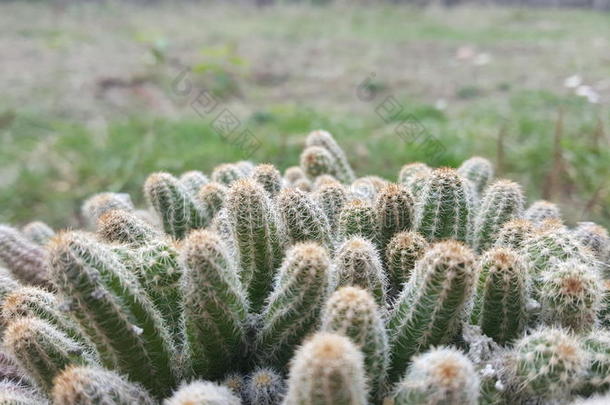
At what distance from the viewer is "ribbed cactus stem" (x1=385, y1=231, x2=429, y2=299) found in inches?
78.0

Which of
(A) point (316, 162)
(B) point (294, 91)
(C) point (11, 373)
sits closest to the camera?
(C) point (11, 373)

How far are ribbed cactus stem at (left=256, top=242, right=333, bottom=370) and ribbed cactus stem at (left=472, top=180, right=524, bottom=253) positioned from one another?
2.75 feet

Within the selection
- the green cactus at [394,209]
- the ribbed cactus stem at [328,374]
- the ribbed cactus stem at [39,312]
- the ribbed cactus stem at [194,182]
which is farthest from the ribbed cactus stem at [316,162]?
the ribbed cactus stem at [328,374]

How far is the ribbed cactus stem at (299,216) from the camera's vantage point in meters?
2.05

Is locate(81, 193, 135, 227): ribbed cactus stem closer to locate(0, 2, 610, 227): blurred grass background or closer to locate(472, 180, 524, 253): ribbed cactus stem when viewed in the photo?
locate(472, 180, 524, 253): ribbed cactus stem

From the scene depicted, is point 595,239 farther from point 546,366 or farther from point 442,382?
point 442,382

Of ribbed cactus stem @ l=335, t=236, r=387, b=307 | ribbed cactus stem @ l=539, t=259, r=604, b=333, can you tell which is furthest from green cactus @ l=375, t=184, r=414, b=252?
ribbed cactus stem @ l=539, t=259, r=604, b=333

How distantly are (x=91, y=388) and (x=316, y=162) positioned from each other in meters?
1.72

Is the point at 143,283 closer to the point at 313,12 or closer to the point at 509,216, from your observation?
the point at 509,216

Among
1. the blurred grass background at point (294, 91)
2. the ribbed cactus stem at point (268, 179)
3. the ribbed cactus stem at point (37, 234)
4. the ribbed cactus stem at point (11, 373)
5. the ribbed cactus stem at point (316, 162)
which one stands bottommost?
the blurred grass background at point (294, 91)

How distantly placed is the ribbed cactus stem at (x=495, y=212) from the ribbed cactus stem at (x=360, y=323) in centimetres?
86

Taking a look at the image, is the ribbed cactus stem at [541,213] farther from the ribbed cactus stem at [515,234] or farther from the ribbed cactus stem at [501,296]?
the ribbed cactus stem at [501,296]

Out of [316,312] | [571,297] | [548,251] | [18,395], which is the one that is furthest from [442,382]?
[18,395]

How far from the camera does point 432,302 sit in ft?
5.39
